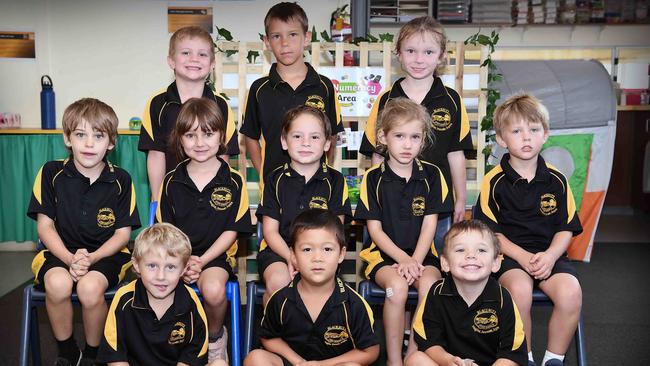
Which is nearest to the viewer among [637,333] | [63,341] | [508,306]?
[508,306]

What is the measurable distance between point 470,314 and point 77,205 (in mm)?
1579

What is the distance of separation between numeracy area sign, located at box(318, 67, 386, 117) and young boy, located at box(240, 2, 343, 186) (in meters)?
0.54

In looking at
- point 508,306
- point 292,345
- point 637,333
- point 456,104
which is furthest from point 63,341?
point 637,333

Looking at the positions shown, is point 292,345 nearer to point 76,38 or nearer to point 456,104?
point 456,104

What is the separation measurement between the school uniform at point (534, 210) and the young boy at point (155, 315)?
4.06 feet

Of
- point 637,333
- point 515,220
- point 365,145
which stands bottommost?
point 637,333

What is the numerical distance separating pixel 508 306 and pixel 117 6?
15.6 ft

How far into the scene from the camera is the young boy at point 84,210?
2.73m

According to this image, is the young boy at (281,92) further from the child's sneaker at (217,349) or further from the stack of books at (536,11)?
the stack of books at (536,11)

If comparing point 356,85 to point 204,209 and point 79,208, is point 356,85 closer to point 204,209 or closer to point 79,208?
point 204,209

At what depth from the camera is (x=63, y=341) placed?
8.95 ft

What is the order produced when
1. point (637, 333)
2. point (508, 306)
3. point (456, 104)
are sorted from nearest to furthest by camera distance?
point (508, 306) < point (456, 104) < point (637, 333)

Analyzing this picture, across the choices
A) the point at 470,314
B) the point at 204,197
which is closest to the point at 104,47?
the point at 204,197

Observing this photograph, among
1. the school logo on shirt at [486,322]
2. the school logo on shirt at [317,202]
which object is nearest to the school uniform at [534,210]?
the school logo on shirt at [486,322]
